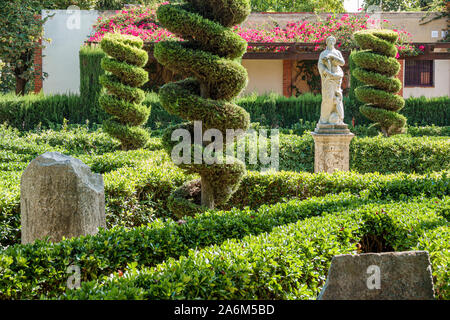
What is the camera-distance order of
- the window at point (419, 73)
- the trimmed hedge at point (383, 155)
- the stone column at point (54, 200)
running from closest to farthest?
the stone column at point (54, 200), the trimmed hedge at point (383, 155), the window at point (419, 73)

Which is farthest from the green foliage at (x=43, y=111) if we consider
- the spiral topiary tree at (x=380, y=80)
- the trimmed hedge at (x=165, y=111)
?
the spiral topiary tree at (x=380, y=80)

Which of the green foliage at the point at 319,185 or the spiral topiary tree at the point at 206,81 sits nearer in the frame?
the green foliage at the point at 319,185

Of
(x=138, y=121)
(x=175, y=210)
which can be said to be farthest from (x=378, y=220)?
(x=138, y=121)

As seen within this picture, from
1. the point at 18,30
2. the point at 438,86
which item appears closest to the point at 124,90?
the point at 18,30

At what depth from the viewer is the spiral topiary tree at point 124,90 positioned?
10.6m

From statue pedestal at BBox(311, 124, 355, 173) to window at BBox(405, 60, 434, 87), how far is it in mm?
12189

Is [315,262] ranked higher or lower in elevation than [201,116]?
lower

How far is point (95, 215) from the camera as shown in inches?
188

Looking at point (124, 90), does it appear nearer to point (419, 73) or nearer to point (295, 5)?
point (419, 73)

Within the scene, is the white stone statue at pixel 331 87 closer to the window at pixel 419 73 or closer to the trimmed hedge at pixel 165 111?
the trimmed hedge at pixel 165 111

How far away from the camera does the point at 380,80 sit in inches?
512

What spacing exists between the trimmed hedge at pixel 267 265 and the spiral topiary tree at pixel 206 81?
2.20 metres

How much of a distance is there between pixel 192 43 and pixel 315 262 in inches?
155
